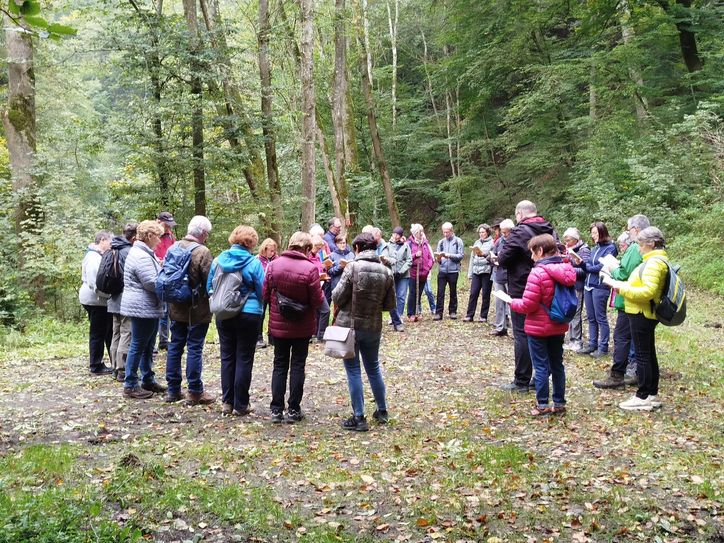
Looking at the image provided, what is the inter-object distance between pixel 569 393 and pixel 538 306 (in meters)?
1.82

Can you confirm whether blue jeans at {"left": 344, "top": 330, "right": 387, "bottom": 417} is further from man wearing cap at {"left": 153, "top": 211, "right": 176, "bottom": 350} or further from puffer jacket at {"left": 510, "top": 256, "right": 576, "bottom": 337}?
man wearing cap at {"left": 153, "top": 211, "right": 176, "bottom": 350}

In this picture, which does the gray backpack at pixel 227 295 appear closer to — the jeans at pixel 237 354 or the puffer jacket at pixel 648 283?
the jeans at pixel 237 354

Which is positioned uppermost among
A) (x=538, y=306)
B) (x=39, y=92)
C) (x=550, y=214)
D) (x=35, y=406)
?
(x=39, y=92)

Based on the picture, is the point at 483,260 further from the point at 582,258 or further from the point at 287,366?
the point at 287,366

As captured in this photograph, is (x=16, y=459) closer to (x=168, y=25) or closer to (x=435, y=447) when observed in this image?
(x=435, y=447)

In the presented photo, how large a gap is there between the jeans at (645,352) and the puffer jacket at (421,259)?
6292mm

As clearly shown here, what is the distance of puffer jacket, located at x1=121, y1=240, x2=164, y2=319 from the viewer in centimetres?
664

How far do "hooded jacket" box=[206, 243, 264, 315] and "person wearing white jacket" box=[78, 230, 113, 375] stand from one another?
2446mm

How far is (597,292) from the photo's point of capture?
883cm

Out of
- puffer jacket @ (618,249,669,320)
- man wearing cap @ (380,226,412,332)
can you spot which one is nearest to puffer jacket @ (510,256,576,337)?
puffer jacket @ (618,249,669,320)

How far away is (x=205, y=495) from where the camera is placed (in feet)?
14.4

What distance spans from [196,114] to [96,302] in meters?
6.44

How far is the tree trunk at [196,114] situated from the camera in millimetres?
12742

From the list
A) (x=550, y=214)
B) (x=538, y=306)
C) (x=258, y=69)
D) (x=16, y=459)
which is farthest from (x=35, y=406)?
(x=550, y=214)
